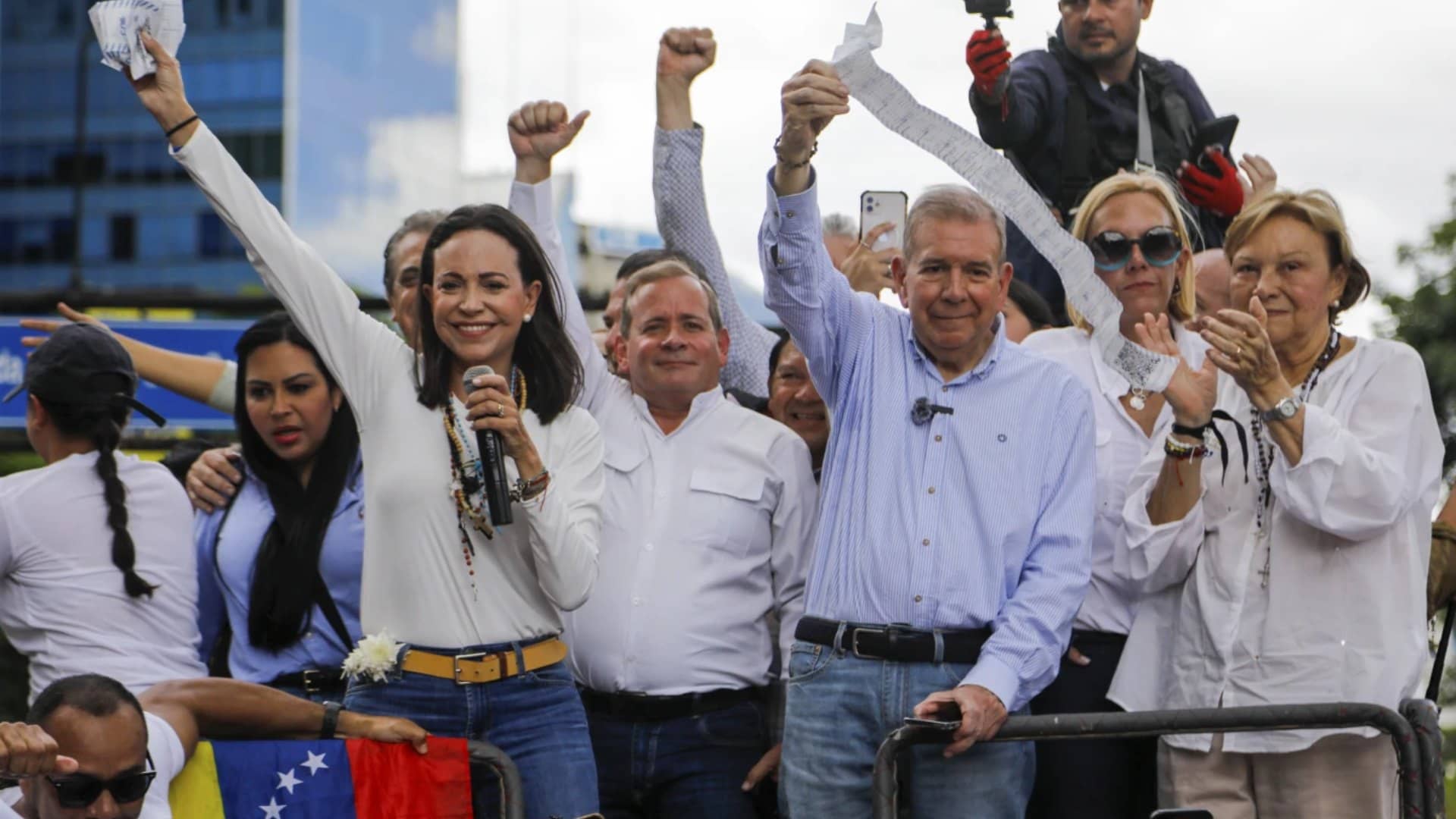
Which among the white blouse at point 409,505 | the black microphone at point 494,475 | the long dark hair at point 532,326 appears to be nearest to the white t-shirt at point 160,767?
the white blouse at point 409,505

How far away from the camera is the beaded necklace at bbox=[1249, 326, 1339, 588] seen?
4848 millimetres

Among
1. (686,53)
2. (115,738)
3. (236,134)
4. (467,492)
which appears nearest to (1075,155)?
(686,53)

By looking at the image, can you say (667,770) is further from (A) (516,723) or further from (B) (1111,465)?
(B) (1111,465)

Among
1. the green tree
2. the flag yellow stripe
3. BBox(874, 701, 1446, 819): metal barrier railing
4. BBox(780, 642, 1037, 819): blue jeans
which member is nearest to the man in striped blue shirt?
BBox(780, 642, 1037, 819): blue jeans

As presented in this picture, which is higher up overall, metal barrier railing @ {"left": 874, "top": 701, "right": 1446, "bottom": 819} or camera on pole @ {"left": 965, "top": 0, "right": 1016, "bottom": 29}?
camera on pole @ {"left": 965, "top": 0, "right": 1016, "bottom": 29}

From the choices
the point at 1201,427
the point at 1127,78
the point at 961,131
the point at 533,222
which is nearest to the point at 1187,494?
the point at 1201,427

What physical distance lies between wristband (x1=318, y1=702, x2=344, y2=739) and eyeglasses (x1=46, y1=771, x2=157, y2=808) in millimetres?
433

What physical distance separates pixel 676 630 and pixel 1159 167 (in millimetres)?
2615

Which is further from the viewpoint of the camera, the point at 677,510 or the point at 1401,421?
the point at 677,510

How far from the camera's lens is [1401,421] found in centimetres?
481

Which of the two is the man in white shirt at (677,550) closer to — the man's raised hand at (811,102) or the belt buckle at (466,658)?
the belt buckle at (466,658)

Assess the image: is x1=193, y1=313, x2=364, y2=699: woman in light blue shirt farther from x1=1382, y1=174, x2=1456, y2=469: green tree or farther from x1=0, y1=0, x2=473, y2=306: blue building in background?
x1=0, y1=0, x2=473, y2=306: blue building in background

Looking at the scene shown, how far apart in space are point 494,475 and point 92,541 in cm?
132

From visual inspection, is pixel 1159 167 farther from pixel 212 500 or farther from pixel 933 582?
pixel 212 500
